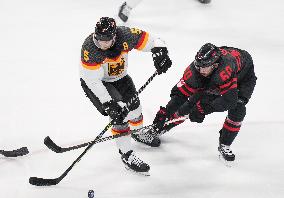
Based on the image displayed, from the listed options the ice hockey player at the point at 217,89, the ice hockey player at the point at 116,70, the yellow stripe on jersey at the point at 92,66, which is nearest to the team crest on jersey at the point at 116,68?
the ice hockey player at the point at 116,70

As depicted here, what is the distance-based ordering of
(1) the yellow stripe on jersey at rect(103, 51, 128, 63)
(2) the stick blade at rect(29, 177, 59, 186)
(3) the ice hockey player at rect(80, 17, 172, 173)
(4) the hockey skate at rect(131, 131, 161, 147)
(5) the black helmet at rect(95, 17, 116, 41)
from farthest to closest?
(4) the hockey skate at rect(131, 131, 161, 147) < (2) the stick blade at rect(29, 177, 59, 186) < (1) the yellow stripe on jersey at rect(103, 51, 128, 63) < (3) the ice hockey player at rect(80, 17, 172, 173) < (5) the black helmet at rect(95, 17, 116, 41)

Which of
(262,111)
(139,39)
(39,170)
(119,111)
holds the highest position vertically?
(139,39)

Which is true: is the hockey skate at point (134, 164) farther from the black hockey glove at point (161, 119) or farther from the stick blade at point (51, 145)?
the stick blade at point (51, 145)

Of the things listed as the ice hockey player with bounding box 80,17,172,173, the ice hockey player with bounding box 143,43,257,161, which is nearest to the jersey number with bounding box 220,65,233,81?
the ice hockey player with bounding box 143,43,257,161

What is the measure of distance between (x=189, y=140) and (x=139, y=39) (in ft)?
3.61

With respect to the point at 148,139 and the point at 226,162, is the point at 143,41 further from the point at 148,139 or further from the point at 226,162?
the point at 226,162

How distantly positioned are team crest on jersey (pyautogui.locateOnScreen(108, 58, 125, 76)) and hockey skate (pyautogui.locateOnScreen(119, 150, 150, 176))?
646 mm

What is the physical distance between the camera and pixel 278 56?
5.30 meters

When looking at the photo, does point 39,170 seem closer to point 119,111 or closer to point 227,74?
point 119,111

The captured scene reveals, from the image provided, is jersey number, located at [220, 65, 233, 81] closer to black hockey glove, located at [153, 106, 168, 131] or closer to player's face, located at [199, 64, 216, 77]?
player's face, located at [199, 64, 216, 77]

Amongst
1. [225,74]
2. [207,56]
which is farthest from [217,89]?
[207,56]

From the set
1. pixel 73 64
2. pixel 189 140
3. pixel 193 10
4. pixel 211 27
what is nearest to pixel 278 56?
pixel 211 27

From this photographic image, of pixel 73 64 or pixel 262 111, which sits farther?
pixel 73 64

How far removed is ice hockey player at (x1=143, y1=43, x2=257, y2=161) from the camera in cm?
310
